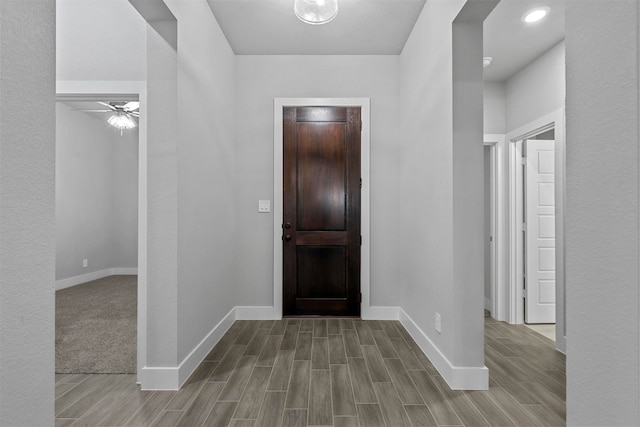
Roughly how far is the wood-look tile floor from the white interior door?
744 mm

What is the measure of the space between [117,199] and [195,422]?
18.5 ft

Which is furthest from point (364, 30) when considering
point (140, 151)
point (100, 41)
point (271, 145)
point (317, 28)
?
point (140, 151)

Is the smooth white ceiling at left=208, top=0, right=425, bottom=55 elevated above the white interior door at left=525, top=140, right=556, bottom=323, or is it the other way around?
the smooth white ceiling at left=208, top=0, right=425, bottom=55

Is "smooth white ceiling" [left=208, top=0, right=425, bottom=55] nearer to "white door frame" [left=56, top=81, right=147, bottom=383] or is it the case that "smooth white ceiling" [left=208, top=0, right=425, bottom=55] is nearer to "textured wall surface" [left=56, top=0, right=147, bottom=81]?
"textured wall surface" [left=56, top=0, right=147, bottom=81]

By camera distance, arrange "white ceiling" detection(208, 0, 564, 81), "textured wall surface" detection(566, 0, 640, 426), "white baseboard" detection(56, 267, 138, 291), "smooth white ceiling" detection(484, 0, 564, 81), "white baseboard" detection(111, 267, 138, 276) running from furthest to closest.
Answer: "white baseboard" detection(111, 267, 138, 276) → "white baseboard" detection(56, 267, 138, 291) → "white ceiling" detection(208, 0, 564, 81) → "smooth white ceiling" detection(484, 0, 564, 81) → "textured wall surface" detection(566, 0, 640, 426)

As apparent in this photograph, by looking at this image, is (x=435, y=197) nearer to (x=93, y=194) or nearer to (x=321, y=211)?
(x=321, y=211)

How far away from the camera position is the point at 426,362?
243cm

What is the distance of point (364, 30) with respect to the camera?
3.03 metres

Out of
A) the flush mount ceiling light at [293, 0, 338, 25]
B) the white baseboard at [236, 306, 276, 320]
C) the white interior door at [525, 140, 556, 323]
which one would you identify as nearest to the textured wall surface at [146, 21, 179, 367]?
the flush mount ceiling light at [293, 0, 338, 25]

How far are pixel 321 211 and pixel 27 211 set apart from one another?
8.92 ft

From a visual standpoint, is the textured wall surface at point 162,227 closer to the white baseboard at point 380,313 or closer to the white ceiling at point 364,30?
the white ceiling at point 364,30

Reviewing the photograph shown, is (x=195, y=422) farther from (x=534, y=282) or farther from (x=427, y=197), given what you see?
(x=534, y=282)

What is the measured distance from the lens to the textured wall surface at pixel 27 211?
0.85 meters

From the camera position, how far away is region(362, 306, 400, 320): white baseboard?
11.3 ft
